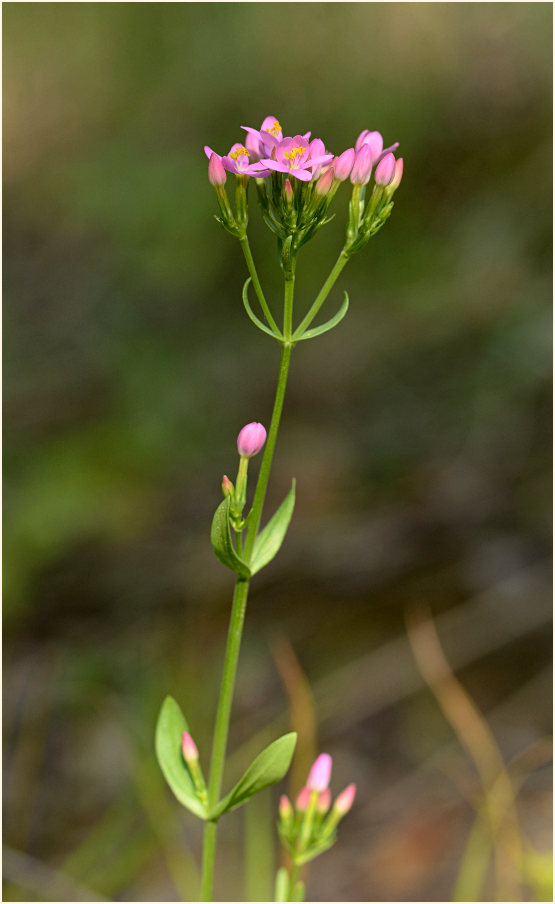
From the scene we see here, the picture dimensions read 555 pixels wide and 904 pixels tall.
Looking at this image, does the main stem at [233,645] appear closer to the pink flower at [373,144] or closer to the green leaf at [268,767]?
the green leaf at [268,767]

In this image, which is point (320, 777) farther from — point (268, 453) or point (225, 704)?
point (268, 453)

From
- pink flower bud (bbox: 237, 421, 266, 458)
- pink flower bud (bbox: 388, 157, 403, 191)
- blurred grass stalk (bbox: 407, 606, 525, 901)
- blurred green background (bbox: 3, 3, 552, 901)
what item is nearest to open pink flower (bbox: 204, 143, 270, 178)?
pink flower bud (bbox: 388, 157, 403, 191)

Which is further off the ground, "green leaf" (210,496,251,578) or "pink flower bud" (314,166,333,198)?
"pink flower bud" (314,166,333,198)

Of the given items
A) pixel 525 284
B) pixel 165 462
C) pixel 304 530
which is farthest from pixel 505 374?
pixel 165 462

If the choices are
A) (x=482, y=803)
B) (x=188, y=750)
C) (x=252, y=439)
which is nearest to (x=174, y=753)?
(x=188, y=750)

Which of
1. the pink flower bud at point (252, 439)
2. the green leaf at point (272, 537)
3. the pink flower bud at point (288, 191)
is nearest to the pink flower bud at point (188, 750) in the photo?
the green leaf at point (272, 537)

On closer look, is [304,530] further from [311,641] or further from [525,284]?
[525,284]

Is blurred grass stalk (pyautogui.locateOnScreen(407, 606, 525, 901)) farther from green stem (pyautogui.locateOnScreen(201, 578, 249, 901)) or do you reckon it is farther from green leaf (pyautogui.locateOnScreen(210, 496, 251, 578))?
green leaf (pyautogui.locateOnScreen(210, 496, 251, 578))
